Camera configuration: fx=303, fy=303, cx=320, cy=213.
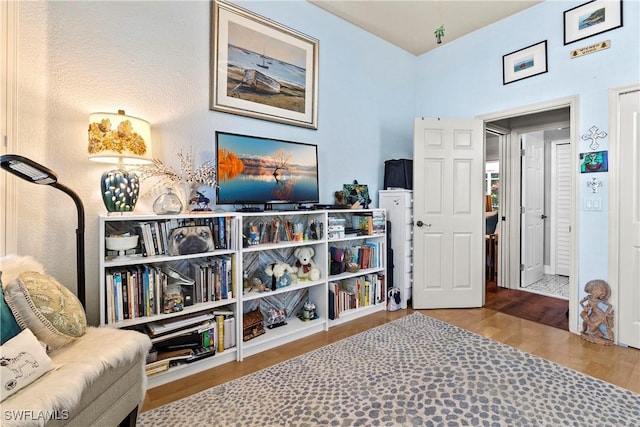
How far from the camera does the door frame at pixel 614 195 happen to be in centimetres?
248

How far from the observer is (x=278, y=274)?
2.53 metres

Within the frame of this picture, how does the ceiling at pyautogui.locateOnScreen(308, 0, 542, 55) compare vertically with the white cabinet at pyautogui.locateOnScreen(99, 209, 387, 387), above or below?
above

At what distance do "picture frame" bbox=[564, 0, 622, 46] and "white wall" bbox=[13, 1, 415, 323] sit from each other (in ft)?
7.48

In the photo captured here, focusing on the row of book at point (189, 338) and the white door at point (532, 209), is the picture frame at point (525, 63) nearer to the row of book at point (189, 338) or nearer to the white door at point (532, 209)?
the white door at point (532, 209)

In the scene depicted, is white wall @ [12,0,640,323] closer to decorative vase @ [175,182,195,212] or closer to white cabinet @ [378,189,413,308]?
decorative vase @ [175,182,195,212]

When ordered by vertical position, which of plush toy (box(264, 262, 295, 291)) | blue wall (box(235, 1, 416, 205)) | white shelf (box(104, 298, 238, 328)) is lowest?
white shelf (box(104, 298, 238, 328))

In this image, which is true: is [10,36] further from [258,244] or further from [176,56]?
[258,244]

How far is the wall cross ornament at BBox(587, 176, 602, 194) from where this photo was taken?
2.60m

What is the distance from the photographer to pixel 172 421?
1.59 meters

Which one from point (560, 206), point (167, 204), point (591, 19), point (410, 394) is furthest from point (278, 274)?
point (560, 206)

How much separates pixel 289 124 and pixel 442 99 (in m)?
2.12

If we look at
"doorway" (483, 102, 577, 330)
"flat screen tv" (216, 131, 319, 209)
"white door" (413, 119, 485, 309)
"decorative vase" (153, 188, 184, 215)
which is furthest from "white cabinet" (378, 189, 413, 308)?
"decorative vase" (153, 188, 184, 215)

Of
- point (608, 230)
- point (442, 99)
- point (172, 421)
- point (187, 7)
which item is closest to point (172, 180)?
point (187, 7)

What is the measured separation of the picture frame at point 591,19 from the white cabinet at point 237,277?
2.36 meters
